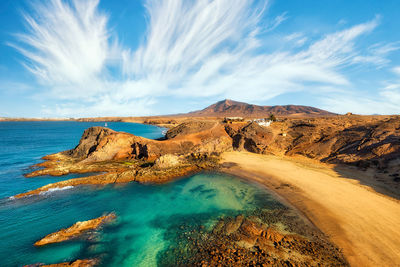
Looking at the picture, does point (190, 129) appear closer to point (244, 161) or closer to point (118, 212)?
point (244, 161)

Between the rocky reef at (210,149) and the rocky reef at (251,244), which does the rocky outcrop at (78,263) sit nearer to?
the rocky reef at (251,244)

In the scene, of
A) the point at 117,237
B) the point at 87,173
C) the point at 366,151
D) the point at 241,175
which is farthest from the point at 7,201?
the point at 366,151

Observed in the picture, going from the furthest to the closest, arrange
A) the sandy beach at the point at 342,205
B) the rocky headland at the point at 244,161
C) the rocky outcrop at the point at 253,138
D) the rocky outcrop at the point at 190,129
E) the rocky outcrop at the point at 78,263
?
the rocky outcrop at the point at 190,129 < the rocky outcrop at the point at 253,138 < the rocky headland at the point at 244,161 < the sandy beach at the point at 342,205 < the rocky outcrop at the point at 78,263

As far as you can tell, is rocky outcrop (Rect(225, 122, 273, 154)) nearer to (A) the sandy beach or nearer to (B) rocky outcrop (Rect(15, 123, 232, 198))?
(B) rocky outcrop (Rect(15, 123, 232, 198))

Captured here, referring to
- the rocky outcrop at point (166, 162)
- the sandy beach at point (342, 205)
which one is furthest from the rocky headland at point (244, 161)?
the sandy beach at point (342, 205)

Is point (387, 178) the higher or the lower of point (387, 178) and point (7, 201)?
the higher

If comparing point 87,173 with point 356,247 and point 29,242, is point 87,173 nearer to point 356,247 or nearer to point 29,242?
point 29,242
